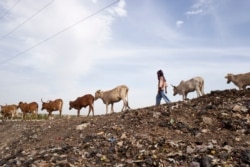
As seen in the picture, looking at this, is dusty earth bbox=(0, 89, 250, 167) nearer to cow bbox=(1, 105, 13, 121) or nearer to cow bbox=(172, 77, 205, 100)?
cow bbox=(172, 77, 205, 100)

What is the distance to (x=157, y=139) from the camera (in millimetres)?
10531

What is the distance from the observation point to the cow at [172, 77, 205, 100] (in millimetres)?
23938

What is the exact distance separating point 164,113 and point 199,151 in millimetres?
3723

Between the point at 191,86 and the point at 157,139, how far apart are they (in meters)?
14.4

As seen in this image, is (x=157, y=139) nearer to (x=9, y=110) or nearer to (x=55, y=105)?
(x=55, y=105)

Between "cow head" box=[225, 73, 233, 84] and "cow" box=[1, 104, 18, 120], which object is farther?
"cow" box=[1, 104, 18, 120]

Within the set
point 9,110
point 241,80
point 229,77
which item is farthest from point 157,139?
point 9,110

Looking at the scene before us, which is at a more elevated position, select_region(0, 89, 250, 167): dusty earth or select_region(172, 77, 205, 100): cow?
select_region(172, 77, 205, 100): cow

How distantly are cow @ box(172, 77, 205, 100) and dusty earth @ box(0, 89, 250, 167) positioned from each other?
909 cm

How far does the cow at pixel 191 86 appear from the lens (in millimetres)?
23938

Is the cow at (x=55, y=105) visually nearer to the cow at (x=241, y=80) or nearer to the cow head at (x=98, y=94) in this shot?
the cow head at (x=98, y=94)

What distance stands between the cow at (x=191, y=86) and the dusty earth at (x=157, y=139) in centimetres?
909

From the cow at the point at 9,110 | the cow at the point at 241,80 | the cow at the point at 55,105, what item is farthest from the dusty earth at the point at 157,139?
the cow at the point at 9,110

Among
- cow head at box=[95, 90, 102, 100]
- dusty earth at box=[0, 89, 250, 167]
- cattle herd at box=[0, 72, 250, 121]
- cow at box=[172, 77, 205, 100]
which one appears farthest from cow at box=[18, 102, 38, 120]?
dusty earth at box=[0, 89, 250, 167]
